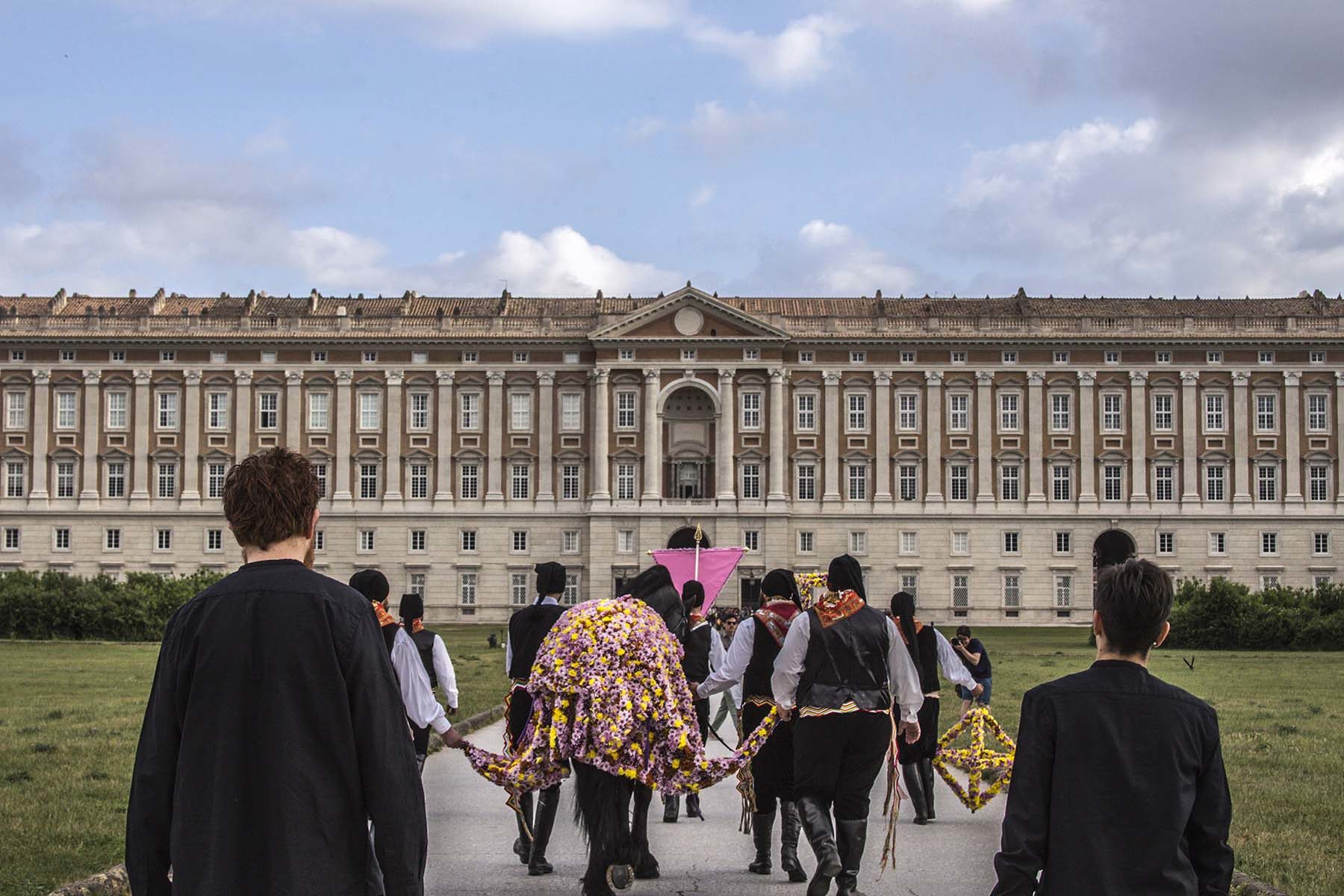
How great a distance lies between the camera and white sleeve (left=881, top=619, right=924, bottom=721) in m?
11.4

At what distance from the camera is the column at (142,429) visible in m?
77.5

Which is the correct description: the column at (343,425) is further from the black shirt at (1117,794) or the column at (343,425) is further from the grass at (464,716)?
the black shirt at (1117,794)

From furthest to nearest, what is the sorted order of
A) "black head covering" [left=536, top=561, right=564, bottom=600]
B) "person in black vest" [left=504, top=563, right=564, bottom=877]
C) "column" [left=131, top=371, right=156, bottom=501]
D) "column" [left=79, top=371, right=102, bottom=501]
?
1. "column" [left=131, top=371, right=156, bottom=501]
2. "column" [left=79, top=371, right=102, bottom=501]
3. "black head covering" [left=536, top=561, right=564, bottom=600]
4. "person in black vest" [left=504, top=563, right=564, bottom=877]

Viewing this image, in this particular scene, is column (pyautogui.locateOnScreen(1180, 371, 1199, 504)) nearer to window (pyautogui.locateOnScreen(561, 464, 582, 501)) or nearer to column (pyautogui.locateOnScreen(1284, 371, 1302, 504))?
column (pyautogui.locateOnScreen(1284, 371, 1302, 504))

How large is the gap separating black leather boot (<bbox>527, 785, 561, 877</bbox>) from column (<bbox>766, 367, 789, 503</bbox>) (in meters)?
63.6

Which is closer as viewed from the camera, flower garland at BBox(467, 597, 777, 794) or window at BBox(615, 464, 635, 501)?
flower garland at BBox(467, 597, 777, 794)

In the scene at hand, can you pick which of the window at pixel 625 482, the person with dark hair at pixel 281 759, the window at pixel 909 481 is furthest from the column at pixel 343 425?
the person with dark hair at pixel 281 759

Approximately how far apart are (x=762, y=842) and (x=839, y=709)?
197 centimetres

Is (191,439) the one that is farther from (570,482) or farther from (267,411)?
(570,482)

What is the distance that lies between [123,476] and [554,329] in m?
22.5

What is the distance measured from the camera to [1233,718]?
24812mm

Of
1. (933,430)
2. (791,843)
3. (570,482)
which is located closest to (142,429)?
(570,482)

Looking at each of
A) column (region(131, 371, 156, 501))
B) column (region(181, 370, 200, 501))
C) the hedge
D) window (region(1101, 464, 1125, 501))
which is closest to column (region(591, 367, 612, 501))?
column (region(181, 370, 200, 501))

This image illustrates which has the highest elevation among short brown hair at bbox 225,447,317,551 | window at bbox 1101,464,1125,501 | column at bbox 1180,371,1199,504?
column at bbox 1180,371,1199,504
